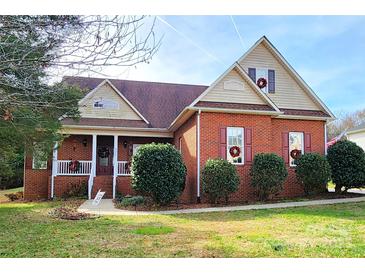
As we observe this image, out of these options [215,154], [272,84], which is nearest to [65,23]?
[215,154]

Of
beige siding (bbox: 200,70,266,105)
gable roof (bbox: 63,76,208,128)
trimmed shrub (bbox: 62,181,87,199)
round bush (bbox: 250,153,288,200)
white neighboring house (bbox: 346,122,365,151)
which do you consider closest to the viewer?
round bush (bbox: 250,153,288,200)

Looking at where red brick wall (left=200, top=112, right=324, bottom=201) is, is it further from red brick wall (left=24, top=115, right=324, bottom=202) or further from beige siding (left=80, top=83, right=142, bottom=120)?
beige siding (left=80, top=83, right=142, bottom=120)

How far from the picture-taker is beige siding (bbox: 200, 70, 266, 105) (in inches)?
531

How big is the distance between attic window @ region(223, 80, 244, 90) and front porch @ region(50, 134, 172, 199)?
18.1ft

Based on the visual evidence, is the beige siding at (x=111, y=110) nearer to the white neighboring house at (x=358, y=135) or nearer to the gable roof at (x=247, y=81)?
the gable roof at (x=247, y=81)

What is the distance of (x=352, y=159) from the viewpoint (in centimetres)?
1377

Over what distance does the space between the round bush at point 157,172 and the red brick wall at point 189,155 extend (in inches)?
72.2

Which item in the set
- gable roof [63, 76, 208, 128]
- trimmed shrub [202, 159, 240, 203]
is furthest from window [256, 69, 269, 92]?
gable roof [63, 76, 208, 128]

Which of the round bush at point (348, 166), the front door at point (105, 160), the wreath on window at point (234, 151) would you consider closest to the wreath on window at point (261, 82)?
the wreath on window at point (234, 151)

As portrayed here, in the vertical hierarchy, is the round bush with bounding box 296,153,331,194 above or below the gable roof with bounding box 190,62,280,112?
below

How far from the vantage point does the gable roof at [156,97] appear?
1806cm

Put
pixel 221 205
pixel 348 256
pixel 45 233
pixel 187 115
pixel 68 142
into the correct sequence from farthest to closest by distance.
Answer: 1. pixel 68 142
2. pixel 187 115
3. pixel 221 205
4. pixel 45 233
5. pixel 348 256

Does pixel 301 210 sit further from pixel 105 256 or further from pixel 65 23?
pixel 65 23
